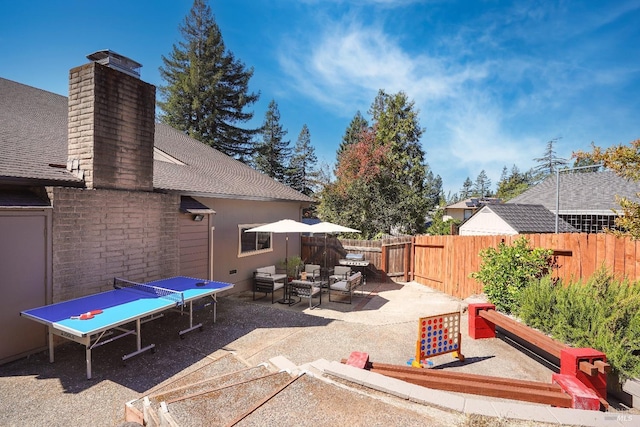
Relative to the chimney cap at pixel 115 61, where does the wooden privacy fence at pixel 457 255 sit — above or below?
below

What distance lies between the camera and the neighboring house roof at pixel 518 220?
16906mm

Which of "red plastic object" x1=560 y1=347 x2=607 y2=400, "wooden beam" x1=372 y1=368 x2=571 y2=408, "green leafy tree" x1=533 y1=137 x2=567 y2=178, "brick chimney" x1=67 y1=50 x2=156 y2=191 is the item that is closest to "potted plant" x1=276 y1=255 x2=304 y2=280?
"brick chimney" x1=67 y1=50 x2=156 y2=191

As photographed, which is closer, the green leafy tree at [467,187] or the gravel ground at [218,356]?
the gravel ground at [218,356]

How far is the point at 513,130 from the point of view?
86.1 feet

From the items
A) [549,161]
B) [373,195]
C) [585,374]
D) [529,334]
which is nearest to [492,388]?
[585,374]

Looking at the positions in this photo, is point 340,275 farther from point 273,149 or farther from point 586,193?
point 273,149

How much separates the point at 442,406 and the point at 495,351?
335 cm

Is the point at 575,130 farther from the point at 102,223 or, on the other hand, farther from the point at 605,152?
the point at 102,223

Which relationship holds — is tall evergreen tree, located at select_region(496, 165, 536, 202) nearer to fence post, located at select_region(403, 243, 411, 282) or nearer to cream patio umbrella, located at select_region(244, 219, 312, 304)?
fence post, located at select_region(403, 243, 411, 282)

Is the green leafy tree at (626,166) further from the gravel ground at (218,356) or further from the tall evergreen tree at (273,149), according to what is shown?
the tall evergreen tree at (273,149)

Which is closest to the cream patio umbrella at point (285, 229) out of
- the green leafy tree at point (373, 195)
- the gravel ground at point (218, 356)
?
the gravel ground at point (218, 356)

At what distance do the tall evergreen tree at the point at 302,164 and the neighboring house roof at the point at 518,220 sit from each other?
2540cm

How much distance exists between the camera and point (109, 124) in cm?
641

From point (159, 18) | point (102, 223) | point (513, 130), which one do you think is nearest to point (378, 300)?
point (102, 223)
